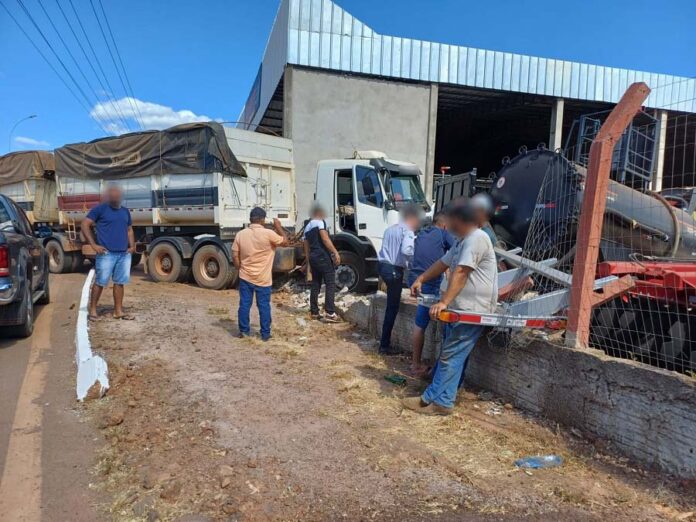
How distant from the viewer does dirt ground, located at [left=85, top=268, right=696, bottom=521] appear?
2.76 metres

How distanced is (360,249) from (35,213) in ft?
35.4

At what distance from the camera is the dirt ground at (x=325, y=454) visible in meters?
2.76

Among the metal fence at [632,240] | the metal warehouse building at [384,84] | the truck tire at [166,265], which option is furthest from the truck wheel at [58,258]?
the metal fence at [632,240]

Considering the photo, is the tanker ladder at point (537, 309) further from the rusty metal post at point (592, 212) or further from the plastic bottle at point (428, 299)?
the plastic bottle at point (428, 299)

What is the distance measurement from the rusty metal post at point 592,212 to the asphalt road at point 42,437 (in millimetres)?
3477

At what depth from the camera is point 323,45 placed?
15188 mm

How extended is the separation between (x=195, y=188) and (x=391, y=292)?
6.30 metres

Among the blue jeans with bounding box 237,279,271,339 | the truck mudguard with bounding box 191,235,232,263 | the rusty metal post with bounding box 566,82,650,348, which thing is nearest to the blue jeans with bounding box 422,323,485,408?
the rusty metal post with bounding box 566,82,650,348

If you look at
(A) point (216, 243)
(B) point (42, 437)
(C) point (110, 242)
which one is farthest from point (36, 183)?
(B) point (42, 437)

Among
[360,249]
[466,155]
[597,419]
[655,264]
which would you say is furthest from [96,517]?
[466,155]

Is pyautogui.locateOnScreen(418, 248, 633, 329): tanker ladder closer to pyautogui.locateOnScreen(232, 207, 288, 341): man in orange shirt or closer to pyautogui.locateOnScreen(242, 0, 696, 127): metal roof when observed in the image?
pyautogui.locateOnScreen(232, 207, 288, 341): man in orange shirt

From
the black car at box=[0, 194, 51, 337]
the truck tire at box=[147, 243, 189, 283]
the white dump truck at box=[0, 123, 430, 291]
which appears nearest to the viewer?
the black car at box=[0, 194, 51, 337]

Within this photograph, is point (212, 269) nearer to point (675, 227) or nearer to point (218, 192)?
point (218, 192)

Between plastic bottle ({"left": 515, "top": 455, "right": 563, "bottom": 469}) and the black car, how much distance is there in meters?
5.50
